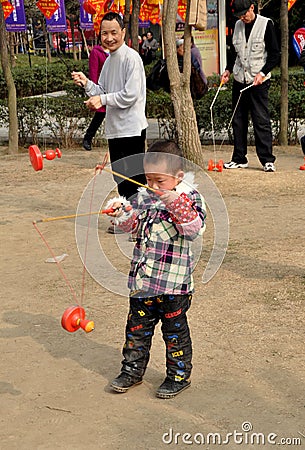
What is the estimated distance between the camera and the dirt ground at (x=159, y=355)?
128 inches

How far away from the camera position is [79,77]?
5.66 meters

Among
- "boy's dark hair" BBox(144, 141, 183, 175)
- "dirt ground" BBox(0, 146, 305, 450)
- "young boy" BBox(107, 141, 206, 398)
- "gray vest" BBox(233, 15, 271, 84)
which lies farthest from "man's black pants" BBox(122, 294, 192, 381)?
"gray vest" BBox(233, 15, 271, 84)

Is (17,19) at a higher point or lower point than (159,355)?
higher

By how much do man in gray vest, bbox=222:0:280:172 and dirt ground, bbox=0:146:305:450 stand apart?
7.36ft

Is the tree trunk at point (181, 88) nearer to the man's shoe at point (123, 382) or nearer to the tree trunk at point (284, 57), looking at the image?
the tree trunk at point (284, 57)

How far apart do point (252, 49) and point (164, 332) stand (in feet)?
18.4

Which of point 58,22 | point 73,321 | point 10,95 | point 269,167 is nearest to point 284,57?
point 269,167

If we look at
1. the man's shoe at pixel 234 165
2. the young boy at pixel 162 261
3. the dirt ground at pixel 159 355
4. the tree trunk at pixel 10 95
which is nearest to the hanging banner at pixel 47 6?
the tree trunk at pixel 10 95

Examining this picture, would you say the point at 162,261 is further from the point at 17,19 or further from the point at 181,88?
the point at 17,19

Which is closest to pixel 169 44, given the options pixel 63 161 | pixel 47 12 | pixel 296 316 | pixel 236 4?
pixel 236 4

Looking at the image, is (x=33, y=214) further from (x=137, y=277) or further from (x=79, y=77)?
(x=137, y=277)

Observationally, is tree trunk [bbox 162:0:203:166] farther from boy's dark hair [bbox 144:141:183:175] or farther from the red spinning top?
the red spinning top

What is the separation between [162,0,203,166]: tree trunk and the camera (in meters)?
8.62

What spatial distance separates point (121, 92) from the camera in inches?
232
